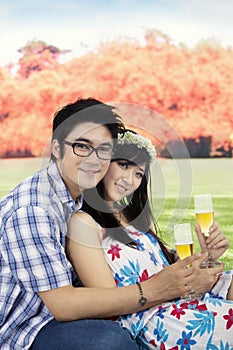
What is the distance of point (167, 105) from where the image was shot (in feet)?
29.9

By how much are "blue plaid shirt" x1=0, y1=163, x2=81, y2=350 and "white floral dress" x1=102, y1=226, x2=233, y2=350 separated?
261mm

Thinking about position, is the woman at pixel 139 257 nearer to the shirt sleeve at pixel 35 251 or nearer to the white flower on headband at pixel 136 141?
the white flower on headband at pixel 136 141

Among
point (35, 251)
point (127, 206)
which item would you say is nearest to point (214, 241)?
point (127, 206)

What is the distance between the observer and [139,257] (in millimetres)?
2439

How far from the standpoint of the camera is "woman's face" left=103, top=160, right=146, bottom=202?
248 cm

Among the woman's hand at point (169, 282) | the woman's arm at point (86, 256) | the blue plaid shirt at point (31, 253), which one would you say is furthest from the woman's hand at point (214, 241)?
the blue plaid shirt at point (31, 253)

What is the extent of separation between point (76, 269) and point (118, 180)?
411 millimetres

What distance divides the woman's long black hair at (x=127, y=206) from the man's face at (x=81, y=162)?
120 millimetres

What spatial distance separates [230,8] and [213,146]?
179 centimetres

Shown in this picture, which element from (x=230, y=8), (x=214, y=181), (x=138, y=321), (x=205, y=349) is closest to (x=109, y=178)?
(x=138, y=321)

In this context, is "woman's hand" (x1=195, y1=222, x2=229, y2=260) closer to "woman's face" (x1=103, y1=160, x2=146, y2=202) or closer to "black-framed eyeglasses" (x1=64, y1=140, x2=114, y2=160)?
"woman's face" (x1=103, y1=160, x2=146, y2=202)

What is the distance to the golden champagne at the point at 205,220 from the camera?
7.96 feet

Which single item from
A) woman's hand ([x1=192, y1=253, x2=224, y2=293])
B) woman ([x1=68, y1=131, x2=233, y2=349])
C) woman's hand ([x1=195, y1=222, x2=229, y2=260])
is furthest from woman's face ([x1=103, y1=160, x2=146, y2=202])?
woman's hand ([x1=192, y1=253, x2=224, y2=293])

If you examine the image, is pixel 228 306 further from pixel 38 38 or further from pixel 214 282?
pixel 38 38
